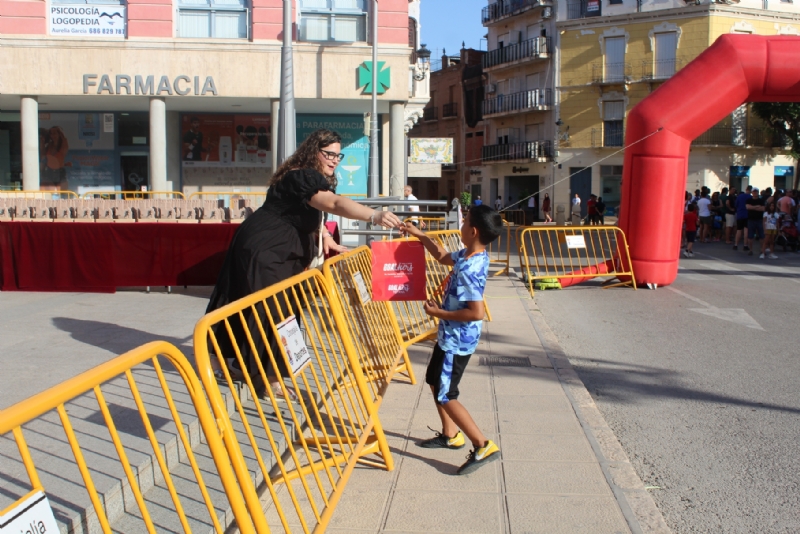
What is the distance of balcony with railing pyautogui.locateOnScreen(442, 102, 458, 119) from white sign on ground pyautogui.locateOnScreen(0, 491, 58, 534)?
59.7m

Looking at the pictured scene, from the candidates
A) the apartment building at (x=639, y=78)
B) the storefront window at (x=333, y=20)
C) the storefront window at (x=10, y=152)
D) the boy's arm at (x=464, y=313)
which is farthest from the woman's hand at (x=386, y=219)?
the apartment building at (x=639, y=78)

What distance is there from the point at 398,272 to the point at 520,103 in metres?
46.5

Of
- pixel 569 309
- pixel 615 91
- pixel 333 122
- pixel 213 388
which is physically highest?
pixel 615 91

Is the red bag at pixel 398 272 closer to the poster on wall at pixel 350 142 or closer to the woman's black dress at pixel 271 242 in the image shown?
the woman's black dress at pixel 271 242

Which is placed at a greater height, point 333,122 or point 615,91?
point 615,91

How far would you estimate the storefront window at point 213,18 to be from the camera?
734 inches

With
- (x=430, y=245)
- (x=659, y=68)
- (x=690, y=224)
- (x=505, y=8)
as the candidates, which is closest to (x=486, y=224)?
(x=430, y=245)

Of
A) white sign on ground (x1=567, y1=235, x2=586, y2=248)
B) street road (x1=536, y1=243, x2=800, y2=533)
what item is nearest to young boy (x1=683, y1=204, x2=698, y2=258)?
street road (x1=536, y1=243, x2=800, y2=533)

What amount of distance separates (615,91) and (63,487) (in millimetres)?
44687

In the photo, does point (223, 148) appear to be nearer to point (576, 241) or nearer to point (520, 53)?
point (576, 241)

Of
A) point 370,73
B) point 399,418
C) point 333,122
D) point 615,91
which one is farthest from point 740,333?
point 615,91

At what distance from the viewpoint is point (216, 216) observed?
35.6 feet

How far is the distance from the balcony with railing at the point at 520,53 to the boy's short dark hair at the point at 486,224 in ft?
148

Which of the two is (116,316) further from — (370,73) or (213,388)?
(370,73)
